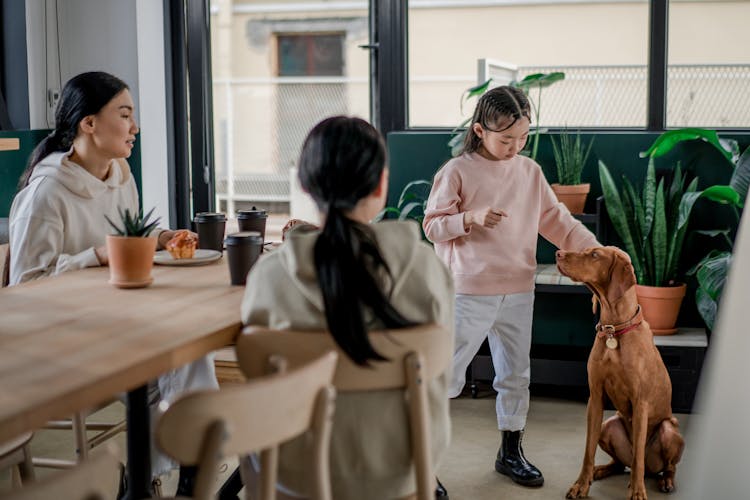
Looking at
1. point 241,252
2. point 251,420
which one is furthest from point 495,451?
point 251,420

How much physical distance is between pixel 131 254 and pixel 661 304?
7.66 feet

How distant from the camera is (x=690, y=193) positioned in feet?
11.7

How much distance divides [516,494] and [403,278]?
1.46 metres

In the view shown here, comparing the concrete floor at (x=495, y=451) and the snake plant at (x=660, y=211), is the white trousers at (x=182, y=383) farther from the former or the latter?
the snake plant at (x=660, y=211)

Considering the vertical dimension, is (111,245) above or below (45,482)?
above

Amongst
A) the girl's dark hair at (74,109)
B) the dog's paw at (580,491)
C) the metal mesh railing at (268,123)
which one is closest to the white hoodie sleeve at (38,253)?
the girl's dark hair at (74,109)

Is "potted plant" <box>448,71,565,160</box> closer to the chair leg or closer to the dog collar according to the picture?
the dog collar

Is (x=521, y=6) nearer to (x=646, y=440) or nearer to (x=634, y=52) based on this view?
(x=634, y=52)

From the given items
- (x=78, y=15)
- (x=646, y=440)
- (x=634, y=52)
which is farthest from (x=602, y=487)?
(x=78, y=15)

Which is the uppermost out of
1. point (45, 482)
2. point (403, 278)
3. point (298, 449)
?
point (403, 278)

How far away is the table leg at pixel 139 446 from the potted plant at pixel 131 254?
308 millimetres

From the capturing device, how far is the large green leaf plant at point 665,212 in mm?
3549

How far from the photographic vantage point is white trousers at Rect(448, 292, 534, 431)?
9.30ft

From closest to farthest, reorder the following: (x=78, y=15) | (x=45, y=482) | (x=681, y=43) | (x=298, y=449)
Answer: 1. (x=45, y=482)
2. (x=298, y=449)
3. (x=681, y=43)
4. (x=78, y=15)
